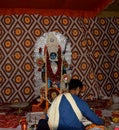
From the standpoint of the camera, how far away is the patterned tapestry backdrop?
7.43 meters

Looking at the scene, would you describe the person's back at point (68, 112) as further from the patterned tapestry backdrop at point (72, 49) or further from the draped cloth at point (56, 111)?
the patterned tapestry backdrop at point (72, 49)

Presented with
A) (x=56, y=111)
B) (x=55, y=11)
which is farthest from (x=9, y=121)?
(x=55, y=11)

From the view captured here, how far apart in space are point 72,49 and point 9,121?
319cm

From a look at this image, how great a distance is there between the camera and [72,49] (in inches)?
300

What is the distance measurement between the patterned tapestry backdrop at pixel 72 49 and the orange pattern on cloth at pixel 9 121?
7.03 ft

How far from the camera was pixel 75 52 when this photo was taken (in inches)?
300

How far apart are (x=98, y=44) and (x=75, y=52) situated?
23.9 inches

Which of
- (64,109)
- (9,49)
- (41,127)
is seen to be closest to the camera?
(64,109)

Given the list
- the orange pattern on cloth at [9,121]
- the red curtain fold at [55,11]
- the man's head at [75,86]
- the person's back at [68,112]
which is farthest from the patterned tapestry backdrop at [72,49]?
the person's back at [68,112]

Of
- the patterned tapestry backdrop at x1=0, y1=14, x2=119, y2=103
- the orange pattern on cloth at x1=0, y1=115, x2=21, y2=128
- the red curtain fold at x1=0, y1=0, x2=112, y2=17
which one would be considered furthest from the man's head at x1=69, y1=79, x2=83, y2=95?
the patterned tapestry backdrop at x1=0, y1=14, x2=119, y2=103

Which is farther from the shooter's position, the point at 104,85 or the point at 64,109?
the point at 104,85

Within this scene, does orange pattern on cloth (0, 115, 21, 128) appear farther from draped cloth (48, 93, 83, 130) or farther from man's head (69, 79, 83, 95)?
man's head (69, 79, 83, 95)

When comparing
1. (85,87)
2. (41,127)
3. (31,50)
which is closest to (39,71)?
(31,50)

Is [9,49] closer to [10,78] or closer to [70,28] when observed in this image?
[10,78]
